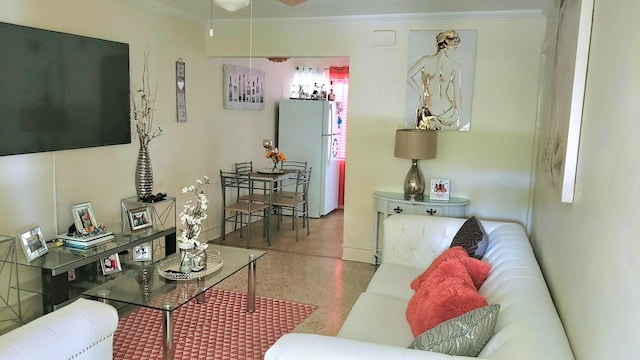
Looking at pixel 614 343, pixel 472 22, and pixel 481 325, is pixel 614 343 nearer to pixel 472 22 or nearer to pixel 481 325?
pixel 481 325

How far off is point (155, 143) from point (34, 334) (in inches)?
115

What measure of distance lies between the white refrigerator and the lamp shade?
241 cm

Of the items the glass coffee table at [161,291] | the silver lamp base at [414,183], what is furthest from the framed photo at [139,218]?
the silver lamp base at [414,183]

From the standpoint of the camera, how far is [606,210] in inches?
58.6

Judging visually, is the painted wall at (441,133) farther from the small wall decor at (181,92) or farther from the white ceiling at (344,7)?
the small wall decor at (181,92)

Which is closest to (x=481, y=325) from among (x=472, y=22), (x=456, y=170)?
(x=456, y=170)

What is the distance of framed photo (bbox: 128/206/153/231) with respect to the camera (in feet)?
13.1

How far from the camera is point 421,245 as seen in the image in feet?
11.5

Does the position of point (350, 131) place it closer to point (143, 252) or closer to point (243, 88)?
point (243, 88)

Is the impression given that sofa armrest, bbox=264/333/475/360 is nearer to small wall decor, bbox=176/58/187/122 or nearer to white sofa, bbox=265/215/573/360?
white sofa, bbox=265/215/573/360

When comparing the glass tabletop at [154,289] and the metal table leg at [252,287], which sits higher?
the glass tabletop at [154,289]

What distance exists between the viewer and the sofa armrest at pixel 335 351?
1.56 metres

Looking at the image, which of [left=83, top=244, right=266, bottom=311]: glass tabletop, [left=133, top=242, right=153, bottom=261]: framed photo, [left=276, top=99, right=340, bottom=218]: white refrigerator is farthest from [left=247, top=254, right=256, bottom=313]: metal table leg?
[left=276, top=99, right=340, bottom=218]: white refrigerator

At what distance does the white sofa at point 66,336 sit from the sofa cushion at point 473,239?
6.48 ft
